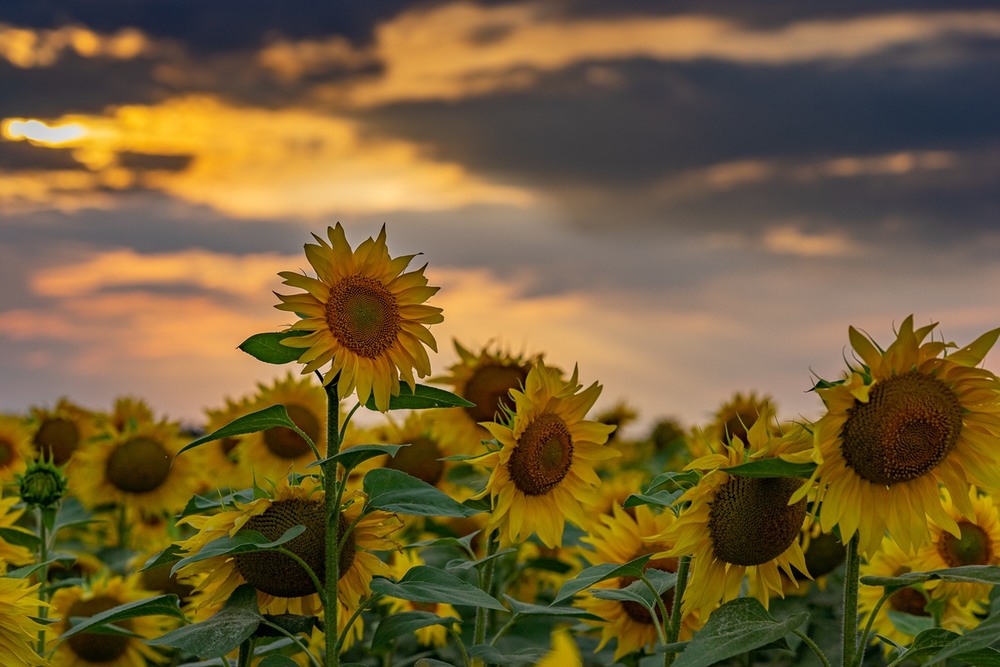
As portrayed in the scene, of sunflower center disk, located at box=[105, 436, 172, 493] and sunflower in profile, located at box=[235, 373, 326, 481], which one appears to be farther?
sunflower center disk, located at box=[105, 436, 172, 493]

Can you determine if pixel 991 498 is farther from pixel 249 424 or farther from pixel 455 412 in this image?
pixel 249 424

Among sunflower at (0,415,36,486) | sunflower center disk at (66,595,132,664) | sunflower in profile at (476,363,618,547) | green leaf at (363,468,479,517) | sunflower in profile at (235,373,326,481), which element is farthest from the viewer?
sunflower at (0,415,36,486)

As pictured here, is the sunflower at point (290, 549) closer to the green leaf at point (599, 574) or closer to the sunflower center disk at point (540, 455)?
the sunflower center disk at point (540, 455)

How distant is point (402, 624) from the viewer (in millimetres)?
2947

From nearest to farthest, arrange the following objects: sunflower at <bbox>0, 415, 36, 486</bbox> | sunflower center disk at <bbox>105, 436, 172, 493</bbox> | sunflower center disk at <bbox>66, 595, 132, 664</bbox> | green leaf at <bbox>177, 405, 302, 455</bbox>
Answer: green leaf at <bbox>177, 405, 302, 455</bbox>, sunflower center disk at <bbox>66, 595, 132, 664</bbox>, sunflower center disk at <bbox>105, 436, 172, 493</bbox>, sunflower at <bbox>0, 415, 36, 486</bbox>

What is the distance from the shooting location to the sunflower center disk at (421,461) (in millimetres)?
5219

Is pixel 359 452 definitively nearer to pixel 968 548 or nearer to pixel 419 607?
pixel 419 607

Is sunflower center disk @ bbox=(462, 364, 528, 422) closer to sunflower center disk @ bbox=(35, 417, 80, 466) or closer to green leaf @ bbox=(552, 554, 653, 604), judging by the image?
green leaf @ bbox=(552, 554, 653, 604)

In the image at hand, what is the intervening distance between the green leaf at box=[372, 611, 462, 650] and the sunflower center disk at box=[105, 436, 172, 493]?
325cm

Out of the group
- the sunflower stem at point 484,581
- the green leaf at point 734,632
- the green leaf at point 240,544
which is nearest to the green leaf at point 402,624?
the sunflower stem at point 484,581

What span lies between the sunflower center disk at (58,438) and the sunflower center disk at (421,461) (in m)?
2.24

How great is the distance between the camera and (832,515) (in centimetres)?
244

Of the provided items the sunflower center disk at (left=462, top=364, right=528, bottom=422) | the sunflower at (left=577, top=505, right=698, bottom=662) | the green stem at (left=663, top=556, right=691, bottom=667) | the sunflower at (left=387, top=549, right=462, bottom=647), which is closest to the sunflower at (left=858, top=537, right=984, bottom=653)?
the sunflower at (left=577, top=505, right=698, bottom=662)

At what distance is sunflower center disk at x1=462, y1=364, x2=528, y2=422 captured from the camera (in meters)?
4.30
